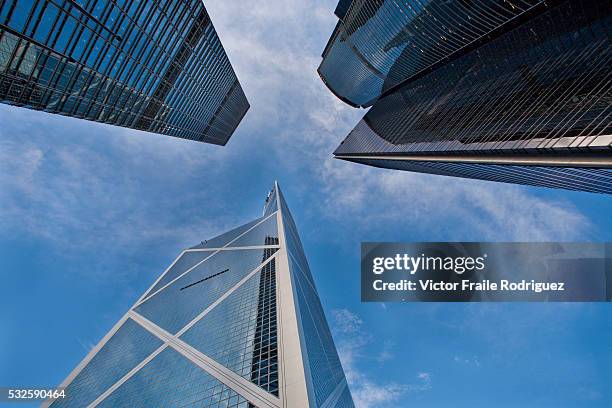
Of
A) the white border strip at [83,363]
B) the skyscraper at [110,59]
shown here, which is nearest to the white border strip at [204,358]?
the white border strip at [83,363]

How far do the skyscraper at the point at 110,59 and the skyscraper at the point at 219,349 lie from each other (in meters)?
26.0

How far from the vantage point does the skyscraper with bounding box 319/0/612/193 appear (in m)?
35.8

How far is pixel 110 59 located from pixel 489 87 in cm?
5391

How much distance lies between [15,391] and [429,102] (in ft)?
257

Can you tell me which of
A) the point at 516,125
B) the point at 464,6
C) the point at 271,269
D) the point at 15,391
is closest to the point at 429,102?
the point at 464,6

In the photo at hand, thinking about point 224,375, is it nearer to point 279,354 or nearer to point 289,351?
point 279,354

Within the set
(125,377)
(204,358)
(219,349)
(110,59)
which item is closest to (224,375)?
(219,349)

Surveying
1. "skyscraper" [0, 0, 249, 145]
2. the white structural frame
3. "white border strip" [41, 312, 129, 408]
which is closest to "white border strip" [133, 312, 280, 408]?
the white structural frame

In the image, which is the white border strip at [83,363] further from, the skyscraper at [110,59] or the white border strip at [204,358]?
the skyscraper at [110,59]

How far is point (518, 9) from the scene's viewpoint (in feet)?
212

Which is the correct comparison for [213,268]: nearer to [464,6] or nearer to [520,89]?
[520,89]

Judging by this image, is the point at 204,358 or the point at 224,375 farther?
the point at 204,358

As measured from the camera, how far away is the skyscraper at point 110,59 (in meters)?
26.5

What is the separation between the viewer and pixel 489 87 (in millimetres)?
60344
